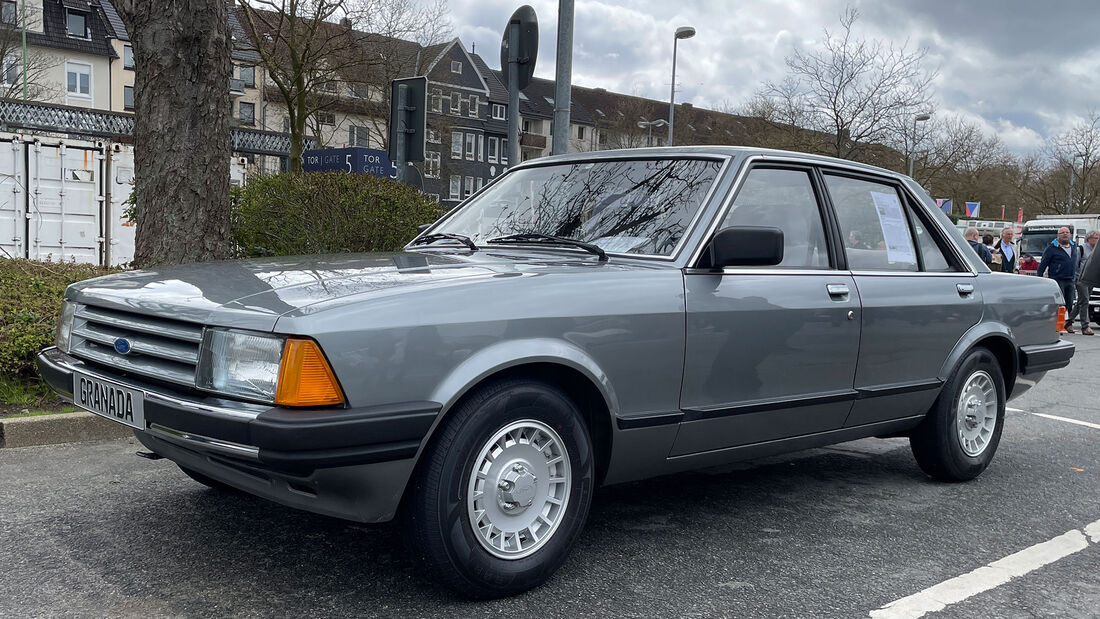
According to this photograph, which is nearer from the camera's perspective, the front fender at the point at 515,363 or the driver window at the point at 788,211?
the front fender at the point at 515,363

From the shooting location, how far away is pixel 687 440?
365 centimetres

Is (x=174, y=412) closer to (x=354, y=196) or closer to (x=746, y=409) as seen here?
(x=746, y=409)

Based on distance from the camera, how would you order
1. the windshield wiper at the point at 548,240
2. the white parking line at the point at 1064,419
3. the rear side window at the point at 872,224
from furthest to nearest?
the white parking line at the point at 1064,419 < the rear side window at the point at 872,224 < the windshield wiper at the point at 548,240

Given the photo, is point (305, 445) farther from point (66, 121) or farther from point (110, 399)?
point (66, 121)

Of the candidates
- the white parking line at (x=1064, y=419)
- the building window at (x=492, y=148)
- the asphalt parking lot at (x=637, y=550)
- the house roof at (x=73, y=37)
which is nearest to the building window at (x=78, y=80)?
the house roof at (x=73, y=37)

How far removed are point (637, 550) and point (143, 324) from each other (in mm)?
2031

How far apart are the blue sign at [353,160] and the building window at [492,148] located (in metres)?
57.6

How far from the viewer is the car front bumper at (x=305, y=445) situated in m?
2.65

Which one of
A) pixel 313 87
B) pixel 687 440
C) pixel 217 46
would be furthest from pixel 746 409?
pixel 313 87

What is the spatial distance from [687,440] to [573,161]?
1563mm

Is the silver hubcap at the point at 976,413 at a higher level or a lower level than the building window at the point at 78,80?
lower

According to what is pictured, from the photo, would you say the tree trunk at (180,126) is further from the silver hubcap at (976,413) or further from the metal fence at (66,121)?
the metal fence at (66,121)

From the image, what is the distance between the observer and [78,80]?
55438 mm

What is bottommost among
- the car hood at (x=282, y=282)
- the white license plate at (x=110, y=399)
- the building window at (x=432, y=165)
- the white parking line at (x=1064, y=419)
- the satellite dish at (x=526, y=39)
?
the white parking line at (x=1064, y=419)
